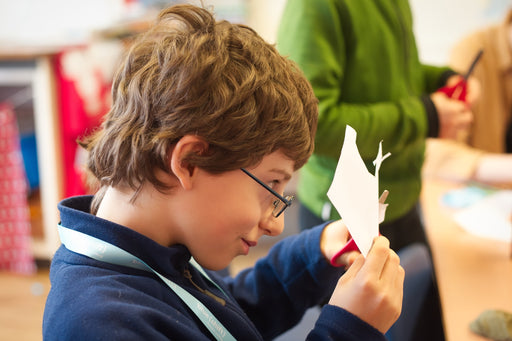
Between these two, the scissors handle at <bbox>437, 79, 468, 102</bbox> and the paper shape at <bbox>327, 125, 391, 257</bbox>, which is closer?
the paper shape at <bbox>327, 125, 391, 257</bbox>

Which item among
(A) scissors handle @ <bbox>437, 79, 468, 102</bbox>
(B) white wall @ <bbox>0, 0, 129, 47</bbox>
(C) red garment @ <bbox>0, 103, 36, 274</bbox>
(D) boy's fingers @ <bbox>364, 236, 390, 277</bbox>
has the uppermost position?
(B) white wall @ <bbox>0, 0, 129, 47</bbox>

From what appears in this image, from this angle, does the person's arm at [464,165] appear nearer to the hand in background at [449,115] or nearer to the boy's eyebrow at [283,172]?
the hand in background at [449,115]

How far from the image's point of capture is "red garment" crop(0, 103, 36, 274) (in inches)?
82.7

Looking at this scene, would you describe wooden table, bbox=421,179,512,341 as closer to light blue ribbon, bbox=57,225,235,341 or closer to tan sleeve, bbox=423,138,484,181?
tan sleeve, bbox=423,138,484,181

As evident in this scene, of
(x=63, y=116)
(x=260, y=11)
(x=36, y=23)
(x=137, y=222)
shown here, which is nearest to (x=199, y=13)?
(x=137, y=222)

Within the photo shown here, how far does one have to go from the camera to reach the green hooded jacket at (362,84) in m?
0.81

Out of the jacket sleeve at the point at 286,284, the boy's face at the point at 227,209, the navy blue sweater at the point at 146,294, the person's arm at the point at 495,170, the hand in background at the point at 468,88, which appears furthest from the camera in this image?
the person's arm at the point at 495,170

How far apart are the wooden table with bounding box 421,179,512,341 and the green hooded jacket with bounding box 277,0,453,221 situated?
0.50 ft

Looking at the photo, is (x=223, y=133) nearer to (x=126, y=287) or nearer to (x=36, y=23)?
(x=126, y=287)

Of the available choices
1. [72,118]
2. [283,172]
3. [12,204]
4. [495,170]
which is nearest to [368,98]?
[283,172]

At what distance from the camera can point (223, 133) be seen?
56cm

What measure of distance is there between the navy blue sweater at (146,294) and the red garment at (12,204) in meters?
1.65

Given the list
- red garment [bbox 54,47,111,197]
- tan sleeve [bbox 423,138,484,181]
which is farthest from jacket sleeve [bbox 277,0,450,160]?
red garment [bbox 54,47,111,197]

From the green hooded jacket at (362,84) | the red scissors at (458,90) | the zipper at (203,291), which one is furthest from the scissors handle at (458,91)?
the zipper at (203,291)
